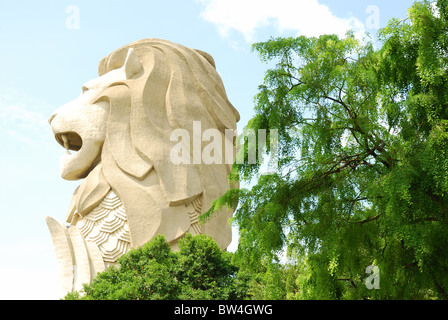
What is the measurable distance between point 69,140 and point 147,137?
2511 millimetres

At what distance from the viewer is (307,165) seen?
6871mm

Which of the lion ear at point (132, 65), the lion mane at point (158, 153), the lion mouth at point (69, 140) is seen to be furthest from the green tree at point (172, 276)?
the lion mouth at point (69, 140)

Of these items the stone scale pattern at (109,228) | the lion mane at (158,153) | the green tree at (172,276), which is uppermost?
the lion mane at (158,153)

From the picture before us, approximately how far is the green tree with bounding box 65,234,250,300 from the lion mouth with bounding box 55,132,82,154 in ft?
16.3

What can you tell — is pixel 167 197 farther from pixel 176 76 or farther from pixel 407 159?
pixel 407 159

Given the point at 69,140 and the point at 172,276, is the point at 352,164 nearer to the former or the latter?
the point at 172,276

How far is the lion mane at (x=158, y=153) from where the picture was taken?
1298cm

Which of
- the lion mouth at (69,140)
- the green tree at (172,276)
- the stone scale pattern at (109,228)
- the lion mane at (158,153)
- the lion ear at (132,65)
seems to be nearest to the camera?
the green tree at (172,276)

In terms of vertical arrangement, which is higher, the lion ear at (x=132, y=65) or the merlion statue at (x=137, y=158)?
the lion ear at (x=132, y=65)

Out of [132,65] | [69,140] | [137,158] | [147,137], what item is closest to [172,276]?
[137,158]

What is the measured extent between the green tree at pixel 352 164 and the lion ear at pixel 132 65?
7246 millimetres

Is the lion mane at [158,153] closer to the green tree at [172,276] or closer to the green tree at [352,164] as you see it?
the green tree at [172,276]

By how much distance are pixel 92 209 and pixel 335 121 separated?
7922 mm

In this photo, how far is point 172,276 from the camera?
1010 centimetres
